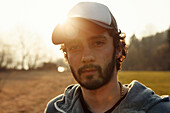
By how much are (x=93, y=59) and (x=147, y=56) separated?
71363mm

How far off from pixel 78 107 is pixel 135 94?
76cm

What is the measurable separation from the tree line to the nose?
58244 millimetres

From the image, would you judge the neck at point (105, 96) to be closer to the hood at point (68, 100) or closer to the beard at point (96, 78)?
the beard at point (96, 78)

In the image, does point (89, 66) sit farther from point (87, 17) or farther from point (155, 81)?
point (155, 81)

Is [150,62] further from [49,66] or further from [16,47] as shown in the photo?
[16,47]

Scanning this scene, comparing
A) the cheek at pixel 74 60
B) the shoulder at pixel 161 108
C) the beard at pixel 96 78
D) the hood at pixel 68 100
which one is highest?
the cheek at pixel 74 60

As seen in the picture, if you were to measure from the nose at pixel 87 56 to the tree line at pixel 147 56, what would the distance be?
58.2 metres

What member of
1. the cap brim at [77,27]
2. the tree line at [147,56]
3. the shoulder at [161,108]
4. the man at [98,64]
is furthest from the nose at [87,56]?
the tree line at [147,56]

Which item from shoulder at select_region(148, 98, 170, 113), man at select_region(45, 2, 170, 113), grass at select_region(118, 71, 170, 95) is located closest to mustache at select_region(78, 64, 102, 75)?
man at select_region(45, 2, 170, 113)

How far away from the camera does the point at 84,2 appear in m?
2.53

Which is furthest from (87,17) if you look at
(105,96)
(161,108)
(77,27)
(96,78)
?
(161,108)

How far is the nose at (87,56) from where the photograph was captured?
2402 millimetres

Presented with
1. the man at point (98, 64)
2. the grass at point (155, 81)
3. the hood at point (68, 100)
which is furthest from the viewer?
the grass at point (155, 81)

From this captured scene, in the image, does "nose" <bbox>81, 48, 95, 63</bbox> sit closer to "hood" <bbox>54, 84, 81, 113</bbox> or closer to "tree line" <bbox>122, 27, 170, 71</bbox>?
"hood" <bbox>54, 84, 81, 113</bbox>
